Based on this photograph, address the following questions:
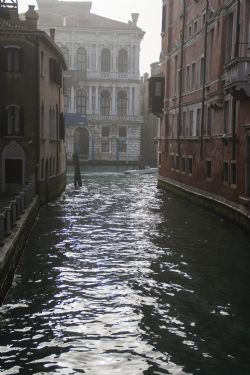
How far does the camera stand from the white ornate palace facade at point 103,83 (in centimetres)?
6581

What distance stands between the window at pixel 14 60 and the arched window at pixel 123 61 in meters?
44.7

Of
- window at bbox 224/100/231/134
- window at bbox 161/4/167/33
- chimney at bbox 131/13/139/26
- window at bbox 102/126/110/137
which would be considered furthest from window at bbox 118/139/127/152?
window at bbox 224/100/231/134

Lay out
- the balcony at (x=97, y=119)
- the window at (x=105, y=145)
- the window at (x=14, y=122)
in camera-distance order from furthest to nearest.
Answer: the window at (x=105, y=145), the balcony at (x=97, y=119), the window at (x=14, y=122)

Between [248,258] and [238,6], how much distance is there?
967 centimetres

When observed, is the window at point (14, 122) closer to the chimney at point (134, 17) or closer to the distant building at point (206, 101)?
the distant building at point (206, 101)

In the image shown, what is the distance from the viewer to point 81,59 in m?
66.9

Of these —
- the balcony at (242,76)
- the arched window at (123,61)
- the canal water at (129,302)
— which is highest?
the arched window at (123,61)

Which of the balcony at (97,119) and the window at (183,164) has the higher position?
the balcony at (97,119)

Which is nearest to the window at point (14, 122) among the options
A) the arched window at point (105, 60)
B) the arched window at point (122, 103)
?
the arched window at point (122, 103)

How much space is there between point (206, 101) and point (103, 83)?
4312 cm

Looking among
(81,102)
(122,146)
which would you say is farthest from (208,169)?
(81,102)

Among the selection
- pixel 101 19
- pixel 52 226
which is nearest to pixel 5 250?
pixel 52 226

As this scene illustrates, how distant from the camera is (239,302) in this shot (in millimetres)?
10422

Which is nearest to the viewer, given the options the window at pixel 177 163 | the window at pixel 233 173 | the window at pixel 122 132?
the window at pixel 233 173
